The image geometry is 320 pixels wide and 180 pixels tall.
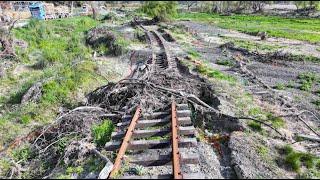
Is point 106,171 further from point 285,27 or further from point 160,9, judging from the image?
point 160,9

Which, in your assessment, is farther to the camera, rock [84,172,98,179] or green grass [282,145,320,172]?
green grass [282,145,320,172]

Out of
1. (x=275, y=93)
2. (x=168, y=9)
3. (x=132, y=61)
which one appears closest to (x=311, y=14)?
(x=168, y=9)

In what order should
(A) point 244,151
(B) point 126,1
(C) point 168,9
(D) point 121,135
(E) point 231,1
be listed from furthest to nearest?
(B) point 126,1
(E) point 231,1
(C) point 168,9
(D) point 121,135
(A) point 244,151

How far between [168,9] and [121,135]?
52.0 meters

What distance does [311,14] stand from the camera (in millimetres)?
68938

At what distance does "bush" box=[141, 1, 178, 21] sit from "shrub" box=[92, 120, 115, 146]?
47.9 metres

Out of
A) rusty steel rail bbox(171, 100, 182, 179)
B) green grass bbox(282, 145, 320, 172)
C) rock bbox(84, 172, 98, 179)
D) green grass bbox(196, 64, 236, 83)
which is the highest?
green grass bbox(196, 64, 236, 83)

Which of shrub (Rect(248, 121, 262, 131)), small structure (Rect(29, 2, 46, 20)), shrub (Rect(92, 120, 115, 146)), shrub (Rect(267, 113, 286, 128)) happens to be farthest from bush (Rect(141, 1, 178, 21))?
shrub (Rect(248, 121, 262, 131))

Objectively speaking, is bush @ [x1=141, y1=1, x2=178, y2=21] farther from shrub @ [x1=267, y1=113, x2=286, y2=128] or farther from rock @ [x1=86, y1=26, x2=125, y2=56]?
shrub @ [x1=267, y1=113, x2=286, y2=128]

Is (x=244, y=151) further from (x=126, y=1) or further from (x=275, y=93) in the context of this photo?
(x=126, y=1)

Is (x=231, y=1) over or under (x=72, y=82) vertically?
over

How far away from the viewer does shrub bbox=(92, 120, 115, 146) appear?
8289mm

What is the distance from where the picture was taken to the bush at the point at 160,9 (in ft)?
183

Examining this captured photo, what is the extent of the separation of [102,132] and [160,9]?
49.7 metres
